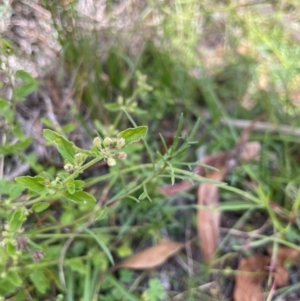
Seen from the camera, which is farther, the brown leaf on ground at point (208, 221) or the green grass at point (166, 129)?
the brown leaf on ground at point (208, 221)

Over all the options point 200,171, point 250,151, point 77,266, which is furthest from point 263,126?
point 77,266

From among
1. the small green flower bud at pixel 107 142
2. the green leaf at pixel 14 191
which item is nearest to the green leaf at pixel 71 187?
the small green flower bud at pixel 107 142

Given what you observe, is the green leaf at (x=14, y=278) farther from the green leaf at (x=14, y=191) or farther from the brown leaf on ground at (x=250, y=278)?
the brown leaf on ground at (x=250, y=278)

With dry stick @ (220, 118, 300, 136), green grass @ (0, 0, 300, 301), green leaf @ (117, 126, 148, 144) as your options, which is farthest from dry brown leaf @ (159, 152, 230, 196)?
green leaf @ (117, 126, 148, 144)

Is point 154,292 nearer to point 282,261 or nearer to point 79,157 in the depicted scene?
point 282,261

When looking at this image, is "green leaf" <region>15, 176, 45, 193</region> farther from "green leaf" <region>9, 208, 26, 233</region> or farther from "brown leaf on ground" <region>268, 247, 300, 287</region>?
"brown leaf on ground" <region>268, 247, 300, 287</region>
